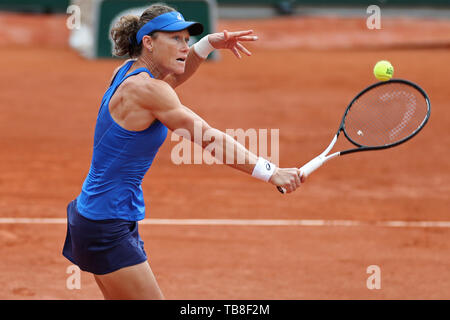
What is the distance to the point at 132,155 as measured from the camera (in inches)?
147

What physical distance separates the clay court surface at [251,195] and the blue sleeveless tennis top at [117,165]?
226cm

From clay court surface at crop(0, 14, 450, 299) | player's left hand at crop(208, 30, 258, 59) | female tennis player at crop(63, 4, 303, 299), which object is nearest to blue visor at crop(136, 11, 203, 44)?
female tennis player at crop(63, 4, 303, 299)

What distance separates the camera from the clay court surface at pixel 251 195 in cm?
632

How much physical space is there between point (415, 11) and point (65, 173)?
20988 mm

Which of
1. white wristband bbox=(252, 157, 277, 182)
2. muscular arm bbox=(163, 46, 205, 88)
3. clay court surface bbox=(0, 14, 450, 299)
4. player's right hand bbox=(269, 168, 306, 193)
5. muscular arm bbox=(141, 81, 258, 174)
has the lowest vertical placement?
clay court surface bbox=(0, 14, 450, 299)

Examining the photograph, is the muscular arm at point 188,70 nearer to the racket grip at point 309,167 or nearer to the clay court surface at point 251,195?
the racket grip at point 309,167

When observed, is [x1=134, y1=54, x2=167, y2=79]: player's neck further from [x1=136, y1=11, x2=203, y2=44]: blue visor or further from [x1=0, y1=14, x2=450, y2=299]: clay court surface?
[x1=0, y1=14, x2=450, y2=299]: clay court surface

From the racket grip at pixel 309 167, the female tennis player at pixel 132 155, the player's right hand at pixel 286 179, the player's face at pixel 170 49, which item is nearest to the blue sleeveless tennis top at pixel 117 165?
the female tennis player at pixel 132 155

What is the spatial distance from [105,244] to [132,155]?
503mm

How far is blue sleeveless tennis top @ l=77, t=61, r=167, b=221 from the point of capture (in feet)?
12.2

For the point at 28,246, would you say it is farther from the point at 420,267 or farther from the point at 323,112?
the point at 323,112

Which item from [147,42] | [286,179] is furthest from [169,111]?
[286,179]

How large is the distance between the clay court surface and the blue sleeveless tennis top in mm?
2258

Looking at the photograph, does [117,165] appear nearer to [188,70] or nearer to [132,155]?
[132,155]
